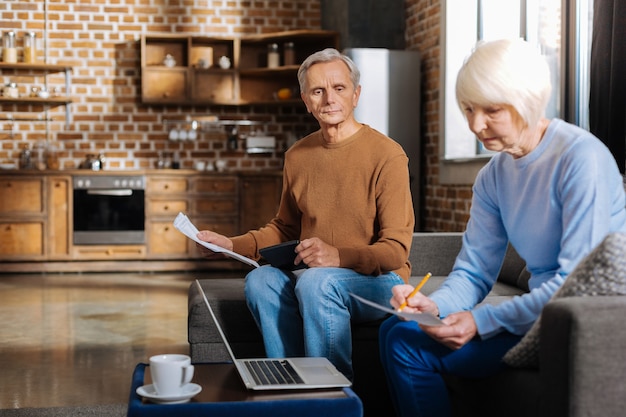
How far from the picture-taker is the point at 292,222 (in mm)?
3041

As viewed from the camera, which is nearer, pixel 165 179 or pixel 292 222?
pixel 292 222

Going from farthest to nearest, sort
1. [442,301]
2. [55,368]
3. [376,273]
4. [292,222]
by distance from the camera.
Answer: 1. [55,368]
2. [292,222]
3. [376,273]
4. [442,301]

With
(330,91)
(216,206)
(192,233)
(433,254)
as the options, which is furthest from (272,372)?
(216,206)

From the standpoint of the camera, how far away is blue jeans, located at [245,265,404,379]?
2.50m

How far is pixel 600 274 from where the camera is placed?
167 centimetres

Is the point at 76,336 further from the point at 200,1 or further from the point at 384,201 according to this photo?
the point at 200,1

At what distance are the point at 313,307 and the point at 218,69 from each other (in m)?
5.64

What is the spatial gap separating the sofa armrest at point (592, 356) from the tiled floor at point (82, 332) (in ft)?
6.53

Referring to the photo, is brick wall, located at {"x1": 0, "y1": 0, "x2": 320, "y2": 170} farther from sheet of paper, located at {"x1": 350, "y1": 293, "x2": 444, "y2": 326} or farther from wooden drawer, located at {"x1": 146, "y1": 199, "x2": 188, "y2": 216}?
sheet of paper, located at {"x1": 350, "y1": 293, "x2": 444, "y2": 326}

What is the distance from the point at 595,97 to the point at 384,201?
1.67 meters

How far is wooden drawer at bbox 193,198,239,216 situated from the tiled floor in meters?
0.65

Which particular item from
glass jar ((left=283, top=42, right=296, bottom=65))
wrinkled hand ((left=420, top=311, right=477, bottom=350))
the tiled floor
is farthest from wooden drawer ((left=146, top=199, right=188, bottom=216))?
wrinkled hand ((left=420, top=311, right=477, bottom=350))

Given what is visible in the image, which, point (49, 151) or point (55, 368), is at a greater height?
point (49, 151)

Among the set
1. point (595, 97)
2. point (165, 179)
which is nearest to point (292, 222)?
point (595, 97)
